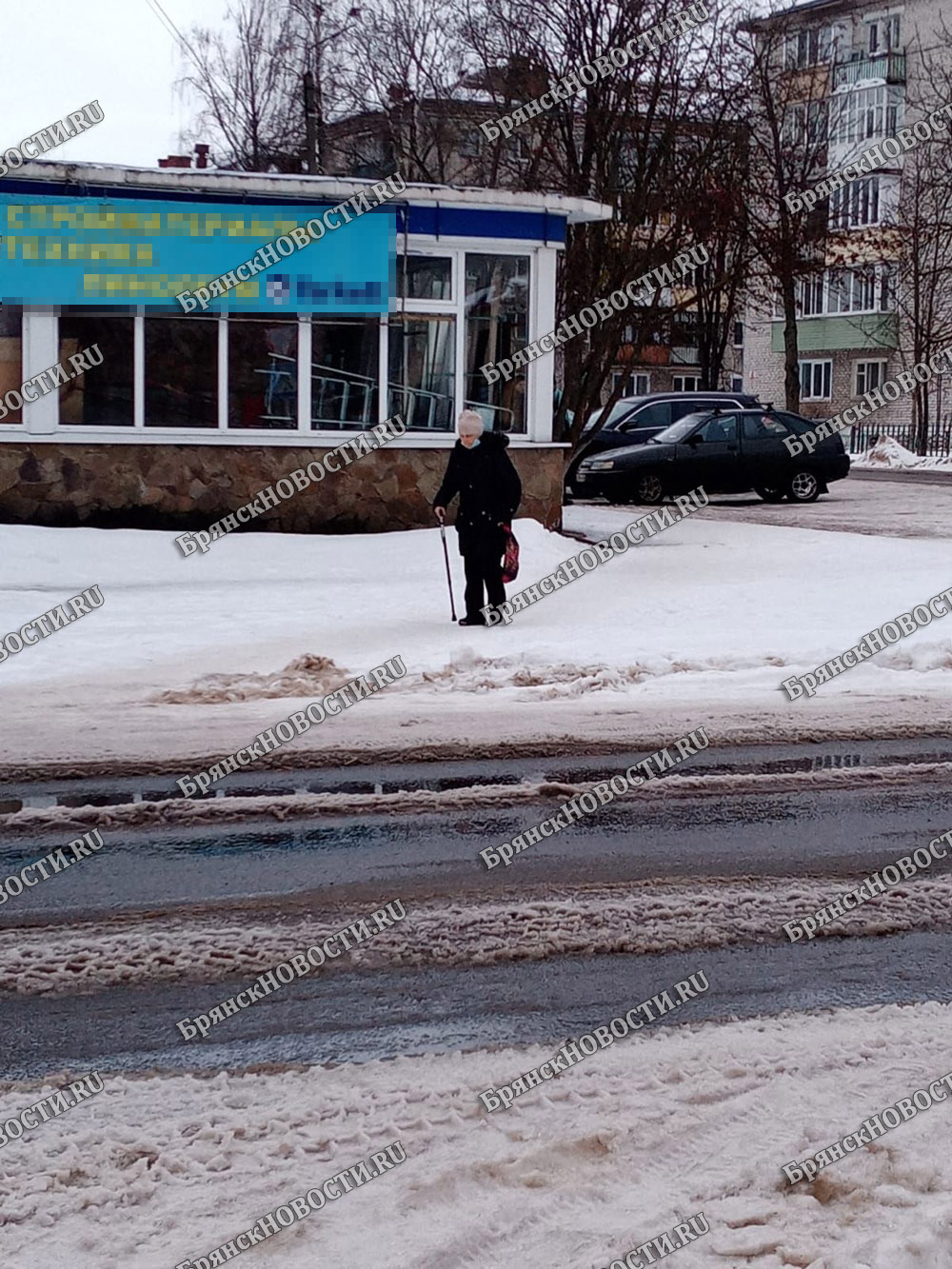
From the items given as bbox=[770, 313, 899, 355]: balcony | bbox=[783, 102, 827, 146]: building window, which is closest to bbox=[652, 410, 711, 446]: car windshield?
bbox=[783, 102, 827, 146]: building window

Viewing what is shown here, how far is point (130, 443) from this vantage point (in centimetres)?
1811

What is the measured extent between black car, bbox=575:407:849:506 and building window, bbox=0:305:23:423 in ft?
34.9

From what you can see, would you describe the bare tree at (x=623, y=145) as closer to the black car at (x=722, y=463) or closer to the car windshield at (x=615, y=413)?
the black car at (x=722, y=463)

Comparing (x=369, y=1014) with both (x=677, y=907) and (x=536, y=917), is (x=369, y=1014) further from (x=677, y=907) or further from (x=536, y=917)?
(x=677, y=907)

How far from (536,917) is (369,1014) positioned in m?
0.98

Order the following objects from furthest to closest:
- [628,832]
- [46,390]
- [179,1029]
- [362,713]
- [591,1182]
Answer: [46,390], [362,713], [628,832], [179,1029], [591,1182]

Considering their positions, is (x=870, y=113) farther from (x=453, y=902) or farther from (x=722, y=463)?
(x=453, y=902)

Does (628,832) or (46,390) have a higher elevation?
(46,390)

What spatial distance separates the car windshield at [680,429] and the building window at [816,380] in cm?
3535

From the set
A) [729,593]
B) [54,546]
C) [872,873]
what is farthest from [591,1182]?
[54,546]

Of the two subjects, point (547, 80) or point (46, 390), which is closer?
point (46, 390)

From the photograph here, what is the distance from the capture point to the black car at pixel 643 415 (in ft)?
91.9

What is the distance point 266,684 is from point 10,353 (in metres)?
9.01

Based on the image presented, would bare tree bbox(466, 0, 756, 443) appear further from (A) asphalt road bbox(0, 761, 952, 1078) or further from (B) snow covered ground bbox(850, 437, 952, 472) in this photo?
(A) asphalt road bbox(0, 761, 952, 1078)
